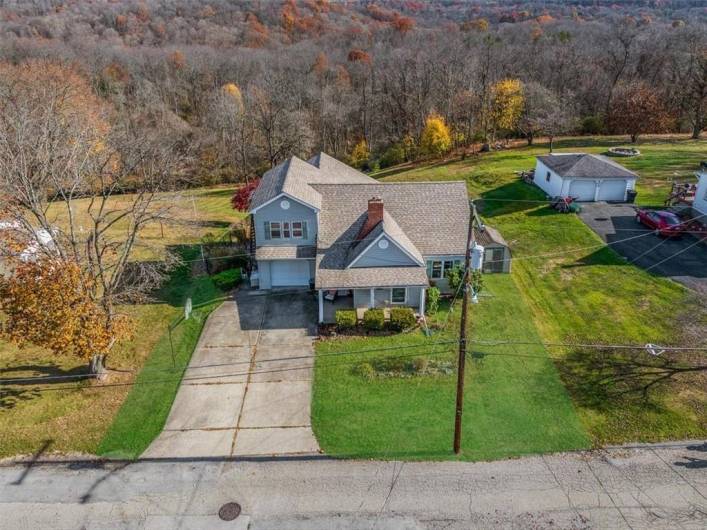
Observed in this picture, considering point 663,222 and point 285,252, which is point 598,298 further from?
point 285,252

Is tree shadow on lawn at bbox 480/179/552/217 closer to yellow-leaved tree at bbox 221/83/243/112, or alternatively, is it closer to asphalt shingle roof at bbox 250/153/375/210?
asphalt shingle roof at bbox 250/153/375/210

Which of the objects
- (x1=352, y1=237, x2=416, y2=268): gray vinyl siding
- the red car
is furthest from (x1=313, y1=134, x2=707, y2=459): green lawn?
(x1=352, y1=237, x2=416, y2=268): gray vinyl siding

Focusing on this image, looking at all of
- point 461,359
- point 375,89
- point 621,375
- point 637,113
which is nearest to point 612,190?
point 621,375

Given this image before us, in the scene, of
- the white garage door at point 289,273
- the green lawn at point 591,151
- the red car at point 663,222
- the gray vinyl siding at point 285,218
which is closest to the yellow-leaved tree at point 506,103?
the green lawn at point 591,151

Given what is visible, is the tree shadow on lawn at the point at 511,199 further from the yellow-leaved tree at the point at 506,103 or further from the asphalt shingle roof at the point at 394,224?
the yellow-leaved tree at the point at 506,103

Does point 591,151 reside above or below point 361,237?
below

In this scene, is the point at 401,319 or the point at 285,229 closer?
the point at 401,319
